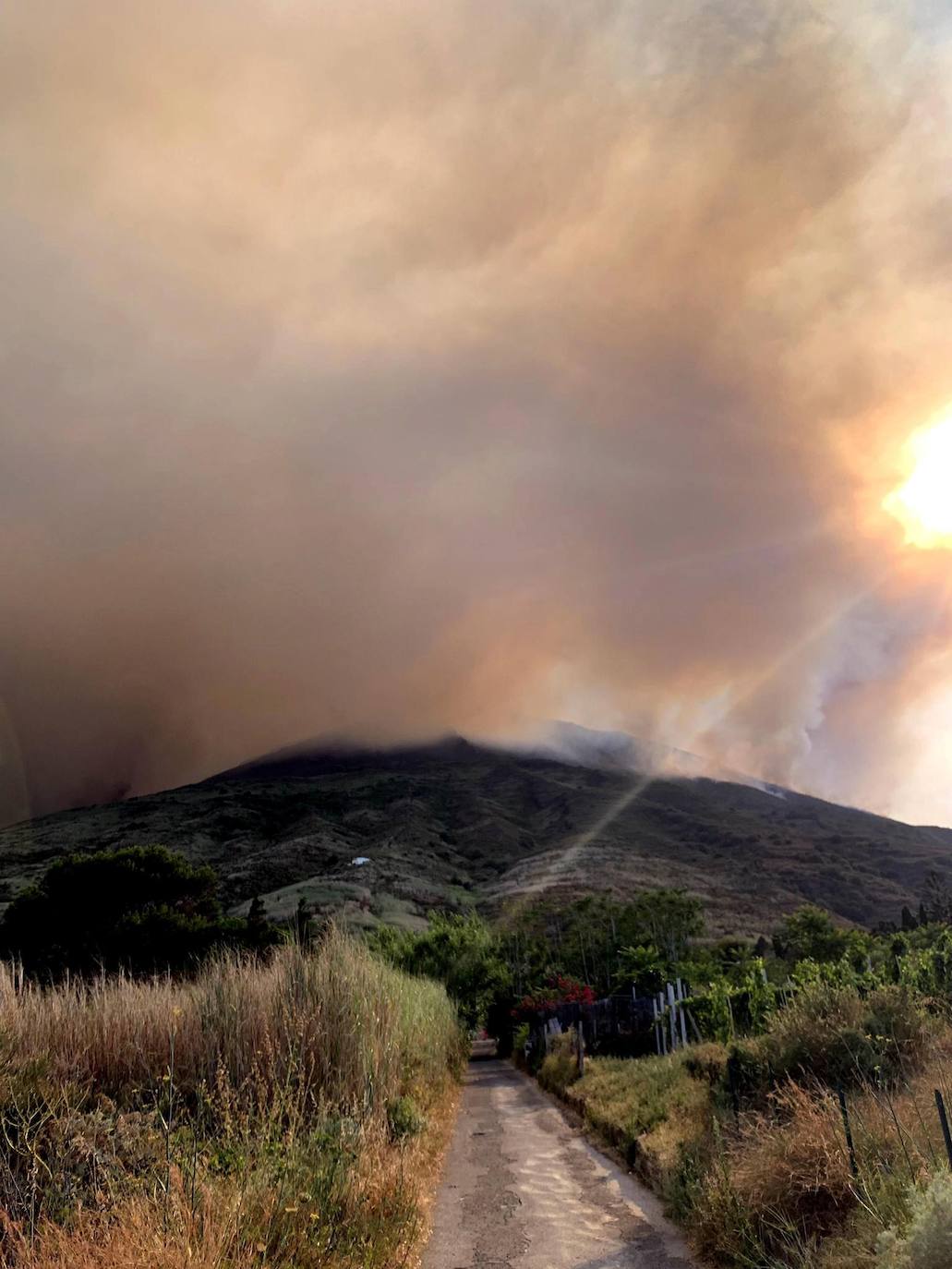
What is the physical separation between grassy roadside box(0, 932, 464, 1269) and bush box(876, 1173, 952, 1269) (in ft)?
13.5

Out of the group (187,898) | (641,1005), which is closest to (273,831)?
(187,898)

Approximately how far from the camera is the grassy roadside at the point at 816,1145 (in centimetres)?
610

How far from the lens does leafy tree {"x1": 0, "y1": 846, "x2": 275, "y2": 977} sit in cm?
3744

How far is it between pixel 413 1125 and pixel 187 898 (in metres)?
34.0

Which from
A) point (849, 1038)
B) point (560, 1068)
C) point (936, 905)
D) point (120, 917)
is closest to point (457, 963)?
point (120, 917)

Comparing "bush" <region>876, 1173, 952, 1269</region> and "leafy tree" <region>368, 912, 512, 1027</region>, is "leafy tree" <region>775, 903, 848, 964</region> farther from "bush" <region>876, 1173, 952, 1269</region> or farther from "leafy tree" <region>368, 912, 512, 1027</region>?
"bush" <region>876, 1173, 952, 1269</region>

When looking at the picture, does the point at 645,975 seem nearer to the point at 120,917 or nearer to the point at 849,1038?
the point at 120,917

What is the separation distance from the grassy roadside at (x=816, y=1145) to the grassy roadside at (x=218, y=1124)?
325 cm

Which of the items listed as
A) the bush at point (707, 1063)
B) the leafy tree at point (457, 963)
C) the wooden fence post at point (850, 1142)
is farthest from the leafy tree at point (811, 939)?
the wooden fence post at point (850, 1142)

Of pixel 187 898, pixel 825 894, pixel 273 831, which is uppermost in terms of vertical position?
pixel 273 831

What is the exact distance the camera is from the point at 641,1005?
30.5 meters

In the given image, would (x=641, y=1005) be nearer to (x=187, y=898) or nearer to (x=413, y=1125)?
(x=413, y=1125)

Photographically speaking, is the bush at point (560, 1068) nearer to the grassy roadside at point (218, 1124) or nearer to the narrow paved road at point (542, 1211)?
the narrow paved road at point (542, 1211)

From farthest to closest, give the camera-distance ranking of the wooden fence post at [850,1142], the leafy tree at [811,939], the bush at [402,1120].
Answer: the leafy tree at [811,939] → the bush at [402,1120] → the wooden fence post at [850,1142]
